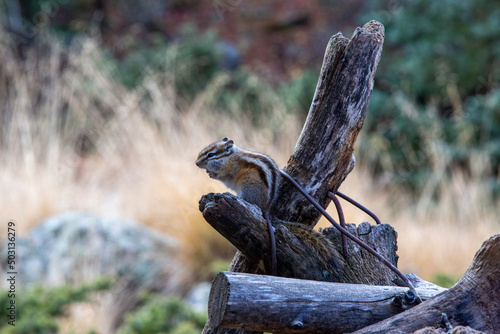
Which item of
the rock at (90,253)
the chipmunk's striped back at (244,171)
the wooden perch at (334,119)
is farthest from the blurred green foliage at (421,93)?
the wooden perch at (334,119)

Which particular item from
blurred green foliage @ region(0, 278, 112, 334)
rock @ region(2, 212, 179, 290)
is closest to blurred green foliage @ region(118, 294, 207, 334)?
blurred green foliage @ region(0, 278, 112, 334)

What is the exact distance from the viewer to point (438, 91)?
969 centimetres

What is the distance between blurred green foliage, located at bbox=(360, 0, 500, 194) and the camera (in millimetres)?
8398

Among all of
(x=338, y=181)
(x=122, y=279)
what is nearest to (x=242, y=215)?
(x=338, y=181)

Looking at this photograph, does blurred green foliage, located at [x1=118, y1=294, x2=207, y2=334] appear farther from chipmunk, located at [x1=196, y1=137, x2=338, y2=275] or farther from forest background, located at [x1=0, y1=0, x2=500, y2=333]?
chipmunk, located at [x1=196, y1=137, x2=338, y2=275]

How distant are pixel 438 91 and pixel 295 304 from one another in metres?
9.03

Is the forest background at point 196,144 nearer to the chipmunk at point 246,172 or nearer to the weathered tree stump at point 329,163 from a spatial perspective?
the chipmunk at point 246,172

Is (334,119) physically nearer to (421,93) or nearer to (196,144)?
(196,144)

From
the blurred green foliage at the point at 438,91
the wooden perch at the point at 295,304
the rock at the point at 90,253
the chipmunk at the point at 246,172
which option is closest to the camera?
the wooden perch at the point at 295,304

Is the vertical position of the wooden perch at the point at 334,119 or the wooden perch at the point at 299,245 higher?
the wooden perch at the point at 334,119

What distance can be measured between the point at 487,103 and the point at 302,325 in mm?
7431

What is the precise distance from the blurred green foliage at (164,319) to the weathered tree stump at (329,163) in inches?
95.3

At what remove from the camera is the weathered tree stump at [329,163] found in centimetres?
155

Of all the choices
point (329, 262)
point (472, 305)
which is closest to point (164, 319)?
point (329, 262)
